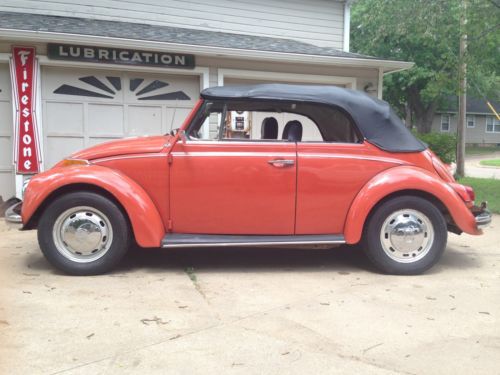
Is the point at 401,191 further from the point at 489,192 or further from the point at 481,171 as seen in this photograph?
the point at 481,171

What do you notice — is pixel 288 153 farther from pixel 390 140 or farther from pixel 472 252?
pixel 472 252

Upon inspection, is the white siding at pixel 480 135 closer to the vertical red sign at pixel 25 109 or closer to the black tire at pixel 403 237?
the vertical red sign at pixel 25 109

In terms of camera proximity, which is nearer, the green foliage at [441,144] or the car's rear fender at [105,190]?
the car's rear fender at [105,190]

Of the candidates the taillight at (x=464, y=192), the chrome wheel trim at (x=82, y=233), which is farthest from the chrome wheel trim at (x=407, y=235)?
the chrome wheel trim at (x=82, y=233)

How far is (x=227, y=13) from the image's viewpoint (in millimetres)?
10602

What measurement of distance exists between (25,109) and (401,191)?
6.25 meters

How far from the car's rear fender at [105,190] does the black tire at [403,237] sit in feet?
6.79

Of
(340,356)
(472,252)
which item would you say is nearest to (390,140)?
(472,252)

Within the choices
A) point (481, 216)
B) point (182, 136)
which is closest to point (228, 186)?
point (182, 136)

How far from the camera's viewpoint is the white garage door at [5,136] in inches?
317

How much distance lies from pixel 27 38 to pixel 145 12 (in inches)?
121

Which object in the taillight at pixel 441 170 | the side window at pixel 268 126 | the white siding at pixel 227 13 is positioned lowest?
the taillight at pixel 441 170

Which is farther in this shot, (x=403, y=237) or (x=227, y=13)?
(x=227, y=13)

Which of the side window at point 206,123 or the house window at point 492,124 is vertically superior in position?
the house window at point 492,124
